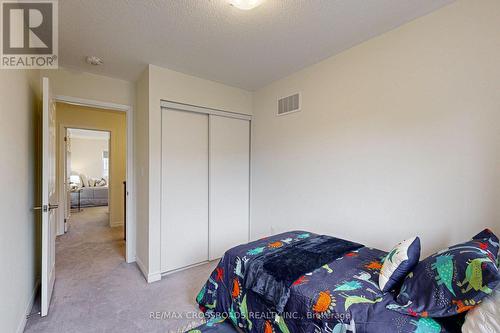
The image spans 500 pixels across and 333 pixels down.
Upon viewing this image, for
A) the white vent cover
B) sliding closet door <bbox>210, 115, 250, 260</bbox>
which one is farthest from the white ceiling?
sliding closet door <bbox>210, 115, 250, 260</bbox>

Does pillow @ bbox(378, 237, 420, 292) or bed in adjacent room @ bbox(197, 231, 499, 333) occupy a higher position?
pillow @ bbox(378, 237, 420, 292)

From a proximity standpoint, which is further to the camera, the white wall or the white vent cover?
the white wall

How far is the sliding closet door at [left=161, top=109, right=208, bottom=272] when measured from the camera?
9.14 ft

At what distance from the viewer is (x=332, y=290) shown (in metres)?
1.32

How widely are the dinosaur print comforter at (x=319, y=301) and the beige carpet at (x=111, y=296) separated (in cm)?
36

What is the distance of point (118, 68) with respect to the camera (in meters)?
2.68

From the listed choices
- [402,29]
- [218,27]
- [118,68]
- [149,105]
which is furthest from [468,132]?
[118,68]

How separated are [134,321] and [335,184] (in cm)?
220

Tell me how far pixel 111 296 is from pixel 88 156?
8.42m

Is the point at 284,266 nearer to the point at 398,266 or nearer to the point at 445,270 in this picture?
the point at 398,266

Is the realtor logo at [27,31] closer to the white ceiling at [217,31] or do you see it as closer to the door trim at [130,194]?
the white ceiling at [217,31]

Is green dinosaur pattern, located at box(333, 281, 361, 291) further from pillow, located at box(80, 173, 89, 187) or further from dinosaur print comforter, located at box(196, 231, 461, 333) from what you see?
pillow, located at box(80, 173, 89, 187)

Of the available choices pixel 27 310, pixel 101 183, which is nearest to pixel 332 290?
pixel 27 310

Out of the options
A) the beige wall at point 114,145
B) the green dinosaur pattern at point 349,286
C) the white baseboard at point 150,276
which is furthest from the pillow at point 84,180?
the green dinosaur pattern at point 349,286
